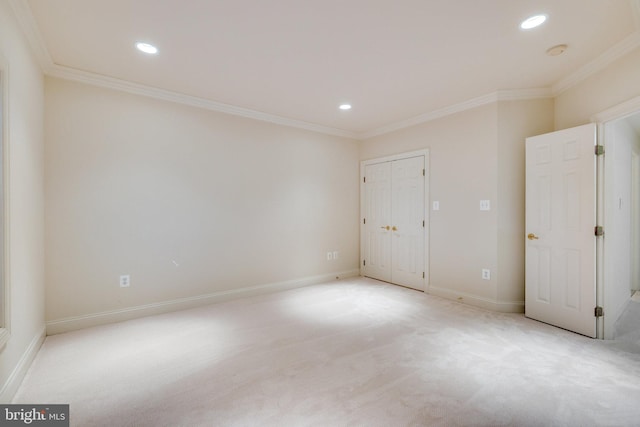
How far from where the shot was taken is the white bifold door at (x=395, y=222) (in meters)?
4.47

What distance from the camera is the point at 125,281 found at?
3248mm

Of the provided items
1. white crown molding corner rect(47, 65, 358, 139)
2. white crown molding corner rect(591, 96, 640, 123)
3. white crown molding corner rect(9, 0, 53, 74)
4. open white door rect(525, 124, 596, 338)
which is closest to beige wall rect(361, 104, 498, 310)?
open white door rect(525, 124, 596, 338)

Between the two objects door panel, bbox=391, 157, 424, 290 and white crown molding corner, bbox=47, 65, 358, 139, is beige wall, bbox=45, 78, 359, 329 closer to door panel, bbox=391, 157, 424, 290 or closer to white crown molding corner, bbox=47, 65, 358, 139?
white crown molding corner, bbox=47, 65, 358, 139

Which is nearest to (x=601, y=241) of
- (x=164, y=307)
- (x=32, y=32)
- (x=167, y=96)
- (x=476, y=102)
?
(x=476, y=102)

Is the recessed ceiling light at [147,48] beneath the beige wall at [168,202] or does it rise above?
above

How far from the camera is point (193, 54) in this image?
265cm

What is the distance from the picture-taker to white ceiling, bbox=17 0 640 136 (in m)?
2.07

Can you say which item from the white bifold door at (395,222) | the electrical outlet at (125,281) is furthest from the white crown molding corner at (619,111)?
the electrical outlet at (125,281)

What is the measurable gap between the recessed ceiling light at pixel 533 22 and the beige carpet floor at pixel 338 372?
2631mm

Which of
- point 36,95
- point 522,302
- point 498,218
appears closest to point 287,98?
point 36,95

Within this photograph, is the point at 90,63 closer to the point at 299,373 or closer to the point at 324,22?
the point at 324,22

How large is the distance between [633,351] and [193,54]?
15.2 feet

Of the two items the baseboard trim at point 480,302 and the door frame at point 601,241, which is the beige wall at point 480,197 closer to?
the baseboard trim at point 480,302

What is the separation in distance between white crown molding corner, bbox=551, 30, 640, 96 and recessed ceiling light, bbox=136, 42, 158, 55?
155 inches
